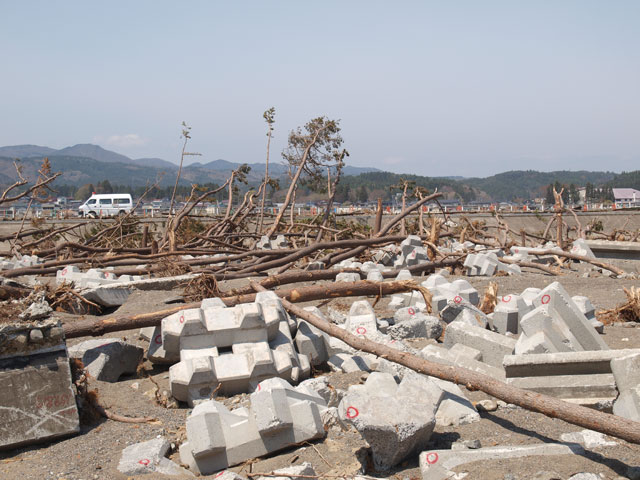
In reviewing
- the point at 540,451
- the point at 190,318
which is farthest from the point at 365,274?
the point at 540,451

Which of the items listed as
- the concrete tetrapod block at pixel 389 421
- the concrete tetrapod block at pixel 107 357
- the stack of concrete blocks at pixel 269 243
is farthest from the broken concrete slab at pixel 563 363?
the stack of concrete blocks at pixel 269 243

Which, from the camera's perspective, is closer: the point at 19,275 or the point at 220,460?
the point at 220,460

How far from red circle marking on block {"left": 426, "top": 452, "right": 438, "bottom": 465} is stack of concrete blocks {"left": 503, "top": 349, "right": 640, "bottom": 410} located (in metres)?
1.31

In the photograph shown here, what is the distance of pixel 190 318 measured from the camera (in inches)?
180

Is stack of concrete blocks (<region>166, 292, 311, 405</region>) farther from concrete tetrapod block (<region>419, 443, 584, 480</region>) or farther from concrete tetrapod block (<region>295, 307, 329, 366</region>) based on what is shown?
concrete tetrapod block (<region>419, 443, 584, 480</region>)

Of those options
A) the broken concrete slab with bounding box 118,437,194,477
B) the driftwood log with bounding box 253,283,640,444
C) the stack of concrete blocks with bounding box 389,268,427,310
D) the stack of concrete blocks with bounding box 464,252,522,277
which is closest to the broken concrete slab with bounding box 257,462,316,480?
the broken concrete slab with bounding box 118,437,194,477

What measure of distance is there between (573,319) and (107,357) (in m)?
3.78

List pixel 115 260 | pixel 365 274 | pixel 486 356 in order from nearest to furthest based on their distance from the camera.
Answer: pixel 486 356
pixel 365 274
pixel 115 260

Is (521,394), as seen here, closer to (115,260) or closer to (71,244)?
(115,260)

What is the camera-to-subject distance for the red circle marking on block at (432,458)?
3.04 m

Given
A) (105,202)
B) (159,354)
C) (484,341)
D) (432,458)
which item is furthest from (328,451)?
(105,202)

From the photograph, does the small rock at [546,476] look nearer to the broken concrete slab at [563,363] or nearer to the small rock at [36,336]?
the broken concrete slab at [563,363]

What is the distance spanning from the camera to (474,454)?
305 cm

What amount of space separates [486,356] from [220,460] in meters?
2.54
